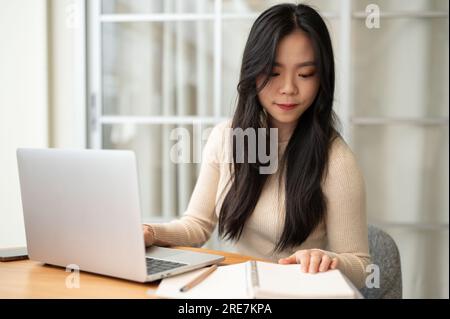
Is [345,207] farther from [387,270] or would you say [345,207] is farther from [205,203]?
[205,203]

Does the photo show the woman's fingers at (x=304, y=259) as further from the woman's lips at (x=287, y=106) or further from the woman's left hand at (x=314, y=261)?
the woman's lips at (x=287, y=106)

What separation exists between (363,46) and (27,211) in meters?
1.82

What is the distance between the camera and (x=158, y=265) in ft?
3.41

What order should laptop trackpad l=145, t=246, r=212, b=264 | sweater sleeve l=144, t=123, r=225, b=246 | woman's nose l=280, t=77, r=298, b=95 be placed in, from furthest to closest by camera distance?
sweater sleeve l=144, t=123, r=225, b=246 < woman's nose l=280, t=77, r=298, b=95 < laptop trackpad l=145, t=246, r=212, b=264

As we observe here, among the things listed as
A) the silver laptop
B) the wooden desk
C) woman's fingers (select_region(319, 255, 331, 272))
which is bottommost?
the wooden desk

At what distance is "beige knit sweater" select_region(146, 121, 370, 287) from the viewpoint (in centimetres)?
129

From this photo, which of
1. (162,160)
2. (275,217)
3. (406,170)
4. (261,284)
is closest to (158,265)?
(261,284)

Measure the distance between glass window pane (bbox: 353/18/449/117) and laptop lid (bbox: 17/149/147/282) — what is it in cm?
175

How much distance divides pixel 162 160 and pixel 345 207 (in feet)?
4.70

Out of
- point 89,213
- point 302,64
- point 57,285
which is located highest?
point 302,64

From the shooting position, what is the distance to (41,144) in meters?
2.56

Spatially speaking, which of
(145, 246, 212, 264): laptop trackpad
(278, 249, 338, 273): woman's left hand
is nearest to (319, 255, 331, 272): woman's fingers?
(278, 249, 338, 273): woman's left hand

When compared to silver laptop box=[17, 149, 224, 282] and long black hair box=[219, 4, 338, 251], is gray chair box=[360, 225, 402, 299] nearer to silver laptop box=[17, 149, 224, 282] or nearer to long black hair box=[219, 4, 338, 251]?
long black hair box=[219, 4, 338, 251]
